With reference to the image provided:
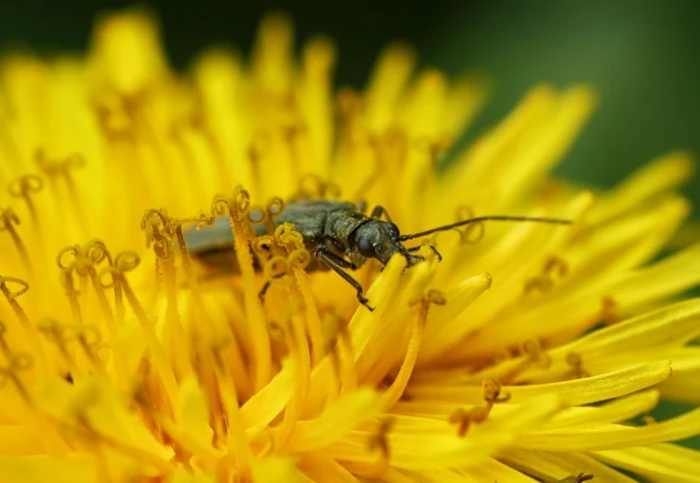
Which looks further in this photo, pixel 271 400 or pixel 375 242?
pixel 375 242

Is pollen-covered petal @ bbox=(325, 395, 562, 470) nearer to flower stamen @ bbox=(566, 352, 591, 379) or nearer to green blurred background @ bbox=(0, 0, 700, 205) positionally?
Result: flower stamen @ bbox=(566, 352, 591, 379)

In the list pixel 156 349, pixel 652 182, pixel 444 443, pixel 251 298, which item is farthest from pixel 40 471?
pixel 652 182

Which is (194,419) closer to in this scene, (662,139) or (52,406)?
(52,406)

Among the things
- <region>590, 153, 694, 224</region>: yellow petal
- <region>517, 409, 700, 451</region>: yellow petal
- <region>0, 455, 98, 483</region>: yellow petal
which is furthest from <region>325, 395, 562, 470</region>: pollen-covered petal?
<region>590, 153, 694, 224</region>: yellow petal

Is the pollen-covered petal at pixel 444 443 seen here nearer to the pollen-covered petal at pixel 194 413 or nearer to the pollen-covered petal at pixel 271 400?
the pollen-covered petal at pixel 271 400

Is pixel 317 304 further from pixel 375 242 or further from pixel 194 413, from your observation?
pixel 194 413

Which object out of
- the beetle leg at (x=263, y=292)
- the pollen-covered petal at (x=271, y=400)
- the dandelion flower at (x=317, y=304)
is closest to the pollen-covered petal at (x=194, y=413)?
the dandelion flower at (x=317, y=304)
